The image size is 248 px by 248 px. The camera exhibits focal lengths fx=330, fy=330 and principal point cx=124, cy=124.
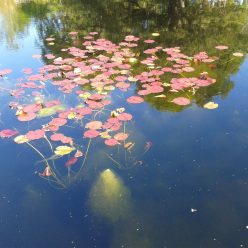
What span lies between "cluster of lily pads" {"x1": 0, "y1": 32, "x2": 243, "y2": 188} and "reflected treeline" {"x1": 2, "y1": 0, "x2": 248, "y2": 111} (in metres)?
0.20

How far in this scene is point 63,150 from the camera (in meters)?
3.10

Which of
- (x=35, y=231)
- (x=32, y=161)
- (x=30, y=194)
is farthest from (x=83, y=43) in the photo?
(x=35, y=231)

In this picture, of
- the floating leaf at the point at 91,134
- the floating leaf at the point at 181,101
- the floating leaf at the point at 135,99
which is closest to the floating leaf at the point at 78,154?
the floating leaf at the point at 91,134

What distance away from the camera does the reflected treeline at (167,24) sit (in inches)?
187

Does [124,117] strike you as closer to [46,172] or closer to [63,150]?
[63,150]

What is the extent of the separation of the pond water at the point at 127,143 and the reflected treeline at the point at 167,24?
0.05m

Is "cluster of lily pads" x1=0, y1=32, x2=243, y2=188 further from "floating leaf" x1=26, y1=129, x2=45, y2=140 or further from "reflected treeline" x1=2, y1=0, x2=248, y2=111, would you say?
→ "reflected treeline" x1=2, y1=0, x2=248, y2=111

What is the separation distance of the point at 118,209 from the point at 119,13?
6719 millimetres

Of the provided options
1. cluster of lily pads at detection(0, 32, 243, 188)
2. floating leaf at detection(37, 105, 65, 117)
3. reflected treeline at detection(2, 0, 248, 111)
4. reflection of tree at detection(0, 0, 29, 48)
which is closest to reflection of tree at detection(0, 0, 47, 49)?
reflection of tree at detection(0, 0, 29, 48)

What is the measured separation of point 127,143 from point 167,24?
15.0 feet

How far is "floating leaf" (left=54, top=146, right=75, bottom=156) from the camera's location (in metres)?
3.07

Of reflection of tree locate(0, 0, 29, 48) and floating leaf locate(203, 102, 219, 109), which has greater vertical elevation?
reflection of tree locate(0, 0, 29, 48)

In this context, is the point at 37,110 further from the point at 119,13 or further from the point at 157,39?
the point at 119,13

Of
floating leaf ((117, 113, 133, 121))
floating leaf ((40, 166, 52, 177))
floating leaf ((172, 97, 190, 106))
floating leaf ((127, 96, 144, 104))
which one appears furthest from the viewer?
floating leaf ((127, 96, 144, 104))
